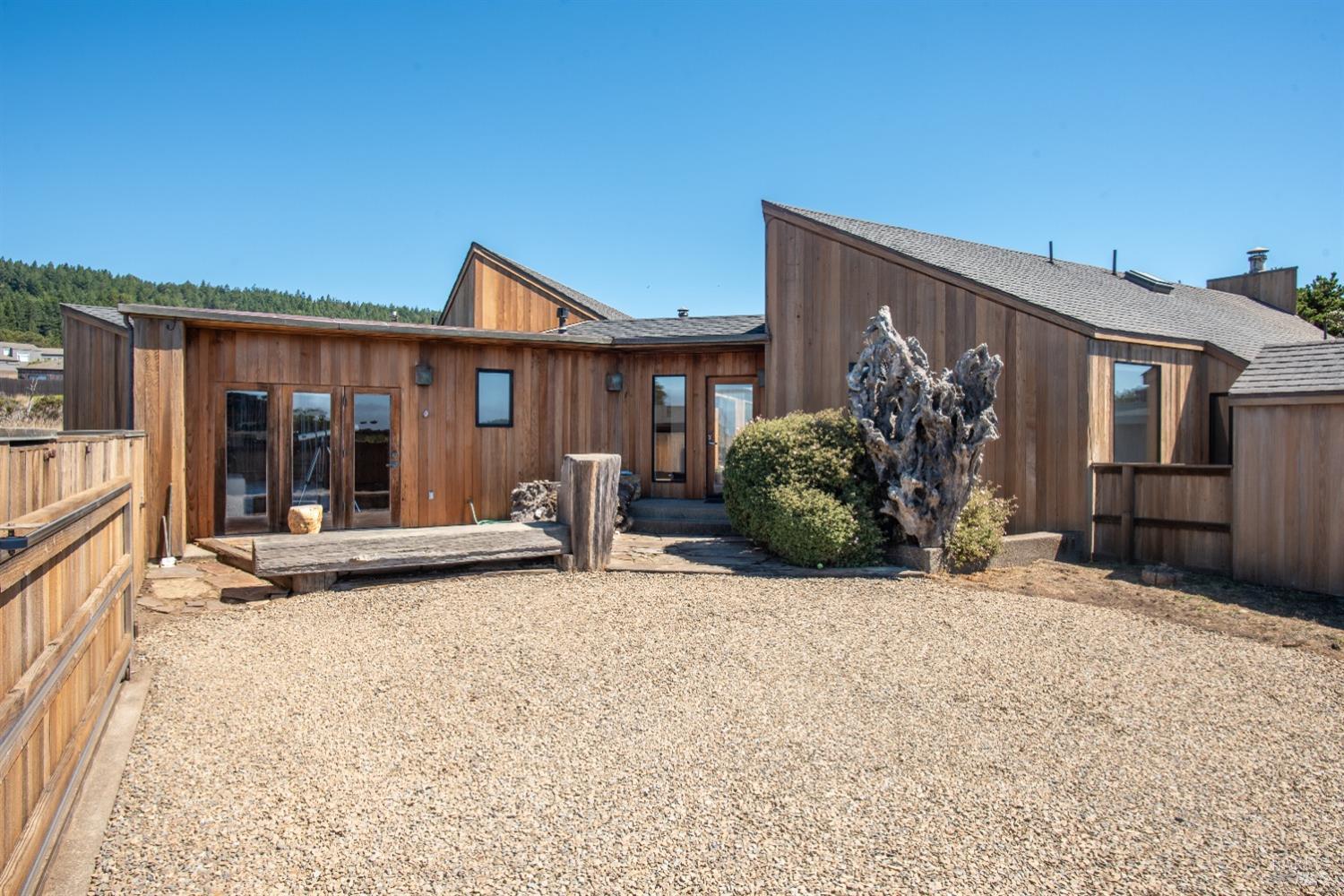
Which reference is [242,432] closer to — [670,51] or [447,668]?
[447,668]

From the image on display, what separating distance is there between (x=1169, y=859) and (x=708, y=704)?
230cm

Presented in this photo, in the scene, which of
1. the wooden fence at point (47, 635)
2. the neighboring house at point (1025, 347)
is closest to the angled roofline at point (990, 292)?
the neighboring house at point (1025, 347)

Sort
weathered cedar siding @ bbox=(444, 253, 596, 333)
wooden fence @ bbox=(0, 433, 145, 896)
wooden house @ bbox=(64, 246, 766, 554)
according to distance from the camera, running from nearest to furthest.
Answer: wooden fence @ bbox=(0, 433, 145, 896) < wooden house @ bbox=(64, 246, 766, 554) < weathered cedar siding @ bbox=(444, 253, 596, 333)

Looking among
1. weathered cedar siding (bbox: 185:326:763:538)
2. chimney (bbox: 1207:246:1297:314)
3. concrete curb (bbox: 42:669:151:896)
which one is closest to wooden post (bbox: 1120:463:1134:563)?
weathered cedar siding (bbox: 185:326:763:538)

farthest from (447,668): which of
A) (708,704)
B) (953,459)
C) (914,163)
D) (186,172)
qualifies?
(186,172)

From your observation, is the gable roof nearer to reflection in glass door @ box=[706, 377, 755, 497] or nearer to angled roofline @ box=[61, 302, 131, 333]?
reflection in glass door @ box=[706, 377, 755, 497]

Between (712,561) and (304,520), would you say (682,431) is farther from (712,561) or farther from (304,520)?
(304,520)

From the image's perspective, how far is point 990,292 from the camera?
31.9 ft

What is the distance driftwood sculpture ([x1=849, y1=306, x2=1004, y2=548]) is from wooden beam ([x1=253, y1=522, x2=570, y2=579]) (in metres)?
3.66

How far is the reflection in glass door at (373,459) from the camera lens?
32.6 feet

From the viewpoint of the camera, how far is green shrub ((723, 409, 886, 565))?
8.04 metres

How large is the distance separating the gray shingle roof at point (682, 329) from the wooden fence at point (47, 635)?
27.5 ft

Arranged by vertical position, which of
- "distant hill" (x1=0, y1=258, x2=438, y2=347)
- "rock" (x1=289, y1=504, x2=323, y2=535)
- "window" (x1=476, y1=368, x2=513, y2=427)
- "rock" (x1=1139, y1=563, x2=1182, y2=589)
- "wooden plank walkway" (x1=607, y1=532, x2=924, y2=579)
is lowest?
"rock" (x1=1139, y1=563, x2=1182, y2=589)

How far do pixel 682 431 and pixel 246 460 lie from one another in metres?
6.16
